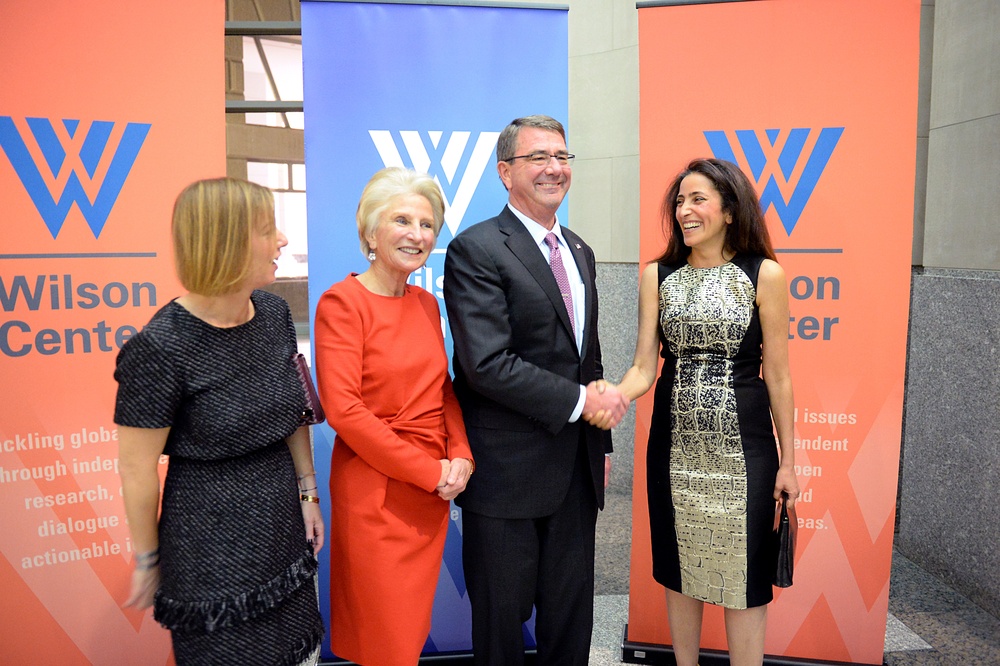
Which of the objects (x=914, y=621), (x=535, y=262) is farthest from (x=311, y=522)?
(x=914, y=621)

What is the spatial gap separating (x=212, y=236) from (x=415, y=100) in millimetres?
1464

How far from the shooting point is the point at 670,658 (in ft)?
9.30

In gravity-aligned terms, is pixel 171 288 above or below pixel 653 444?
above

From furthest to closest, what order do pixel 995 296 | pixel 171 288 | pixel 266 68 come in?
pixel 266 68, pixel 995 296, pixel 171 288

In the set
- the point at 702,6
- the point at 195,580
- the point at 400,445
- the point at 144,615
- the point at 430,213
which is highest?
the point at 702,6

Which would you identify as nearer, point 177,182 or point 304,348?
point 177,182

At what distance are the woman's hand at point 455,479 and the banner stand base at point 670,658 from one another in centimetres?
144

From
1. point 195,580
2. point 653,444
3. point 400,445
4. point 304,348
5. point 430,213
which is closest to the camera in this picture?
point 195,580

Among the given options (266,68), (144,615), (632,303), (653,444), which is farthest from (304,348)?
(653,444)

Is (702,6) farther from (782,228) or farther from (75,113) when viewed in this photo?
(75,113)

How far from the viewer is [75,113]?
2332 millimetres

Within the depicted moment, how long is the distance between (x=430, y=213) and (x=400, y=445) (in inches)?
25.0

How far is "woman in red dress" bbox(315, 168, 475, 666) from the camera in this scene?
1789mm

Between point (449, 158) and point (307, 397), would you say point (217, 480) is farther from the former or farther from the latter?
point (449, 158)
